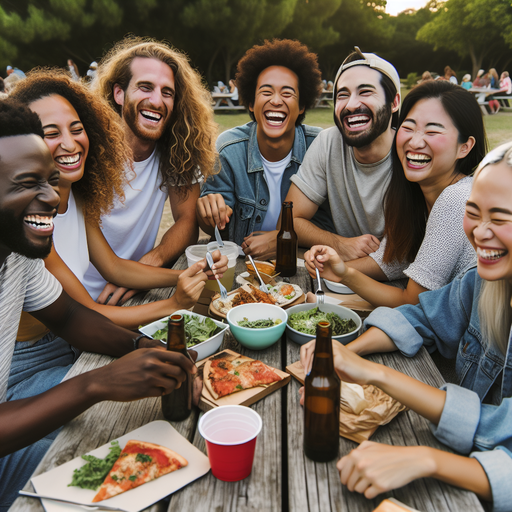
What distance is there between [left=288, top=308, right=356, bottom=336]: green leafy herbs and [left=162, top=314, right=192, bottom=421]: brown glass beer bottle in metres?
0.59

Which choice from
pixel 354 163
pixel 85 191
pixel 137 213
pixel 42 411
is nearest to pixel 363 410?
pixel 42 411

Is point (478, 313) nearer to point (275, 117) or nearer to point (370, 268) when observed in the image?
point (370, 268)

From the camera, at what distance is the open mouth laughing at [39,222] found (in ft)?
5.14

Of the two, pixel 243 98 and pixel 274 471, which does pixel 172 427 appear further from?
pixel 243 98

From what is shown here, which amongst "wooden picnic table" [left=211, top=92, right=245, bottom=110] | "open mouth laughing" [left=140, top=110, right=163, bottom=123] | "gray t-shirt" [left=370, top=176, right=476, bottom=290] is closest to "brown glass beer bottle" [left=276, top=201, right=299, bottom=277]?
"gray t-shirt" [left=370, top=176, right=476, bottom=290]

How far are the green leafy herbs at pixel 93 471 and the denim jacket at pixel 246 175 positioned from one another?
8.60 feet

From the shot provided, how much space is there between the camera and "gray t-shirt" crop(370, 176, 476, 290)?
2.09 meters

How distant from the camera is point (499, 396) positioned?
1.60 m

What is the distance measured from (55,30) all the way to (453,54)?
32.7 m

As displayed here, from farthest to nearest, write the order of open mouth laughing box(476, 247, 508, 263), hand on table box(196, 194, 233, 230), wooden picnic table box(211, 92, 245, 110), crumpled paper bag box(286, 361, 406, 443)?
wooden picnic table box(211, 92, 245, 110) < hand on table box(196, 194, 233, 230) < open mouth laughing box(476, 247, 508, 263) < crumpled paper bag box(286, 361, 406, 443)

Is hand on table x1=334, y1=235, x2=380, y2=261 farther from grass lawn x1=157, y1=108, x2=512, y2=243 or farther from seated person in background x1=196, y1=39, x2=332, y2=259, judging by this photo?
grass lawn x1=157, y1=108, x2=512, y2=243

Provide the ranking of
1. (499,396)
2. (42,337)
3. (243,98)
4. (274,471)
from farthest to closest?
(243,98)
(42,337)
(499,396)
(274,471)

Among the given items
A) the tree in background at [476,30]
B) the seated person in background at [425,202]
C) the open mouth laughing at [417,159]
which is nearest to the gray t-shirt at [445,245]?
the seated person in background at [425,202]

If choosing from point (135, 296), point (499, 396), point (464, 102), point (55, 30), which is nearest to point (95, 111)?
point (135, 296)
